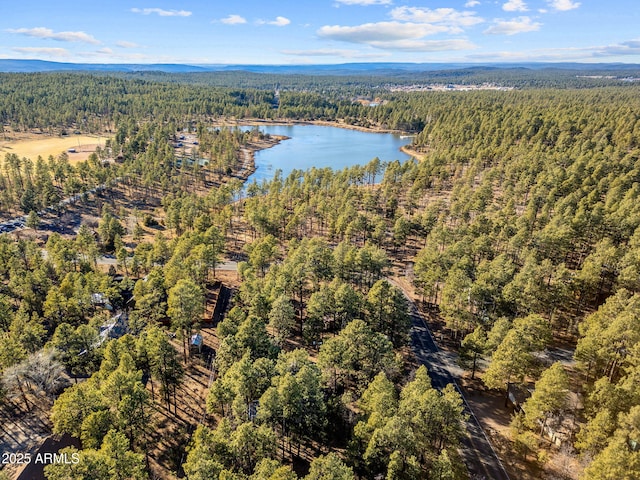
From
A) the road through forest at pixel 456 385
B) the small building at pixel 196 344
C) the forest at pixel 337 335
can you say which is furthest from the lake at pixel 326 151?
the road through forest at pixel 456 385

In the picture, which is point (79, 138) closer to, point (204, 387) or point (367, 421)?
point (204, 387)

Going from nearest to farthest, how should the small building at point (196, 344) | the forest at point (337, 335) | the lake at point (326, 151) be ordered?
the forest at point (337, 335) → the small building at point (196, 344) → the lake at point (326, 151)

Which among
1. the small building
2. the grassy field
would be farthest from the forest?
the grassy field

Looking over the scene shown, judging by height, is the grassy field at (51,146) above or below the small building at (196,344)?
above

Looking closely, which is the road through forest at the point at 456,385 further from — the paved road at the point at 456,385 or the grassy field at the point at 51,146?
the grassy field at the point at 51,146

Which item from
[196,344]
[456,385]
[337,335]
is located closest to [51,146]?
[196,344]

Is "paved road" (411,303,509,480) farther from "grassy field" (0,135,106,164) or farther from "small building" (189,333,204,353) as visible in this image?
"grassy field" (0,135,106,164)

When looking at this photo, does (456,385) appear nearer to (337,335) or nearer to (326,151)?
(337,335)
